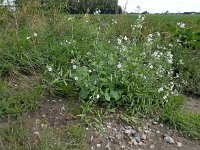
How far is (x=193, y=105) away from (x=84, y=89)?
1.56 meters

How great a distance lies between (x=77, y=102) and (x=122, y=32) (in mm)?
2159

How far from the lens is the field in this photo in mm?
3043

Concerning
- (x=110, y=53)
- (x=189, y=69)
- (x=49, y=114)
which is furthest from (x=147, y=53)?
(x=49, y=114)

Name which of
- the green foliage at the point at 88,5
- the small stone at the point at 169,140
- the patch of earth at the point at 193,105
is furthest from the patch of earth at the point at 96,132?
the green foliage at the point at 88,5

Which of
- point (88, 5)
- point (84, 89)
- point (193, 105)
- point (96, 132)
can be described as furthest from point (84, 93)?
point (88, 5)

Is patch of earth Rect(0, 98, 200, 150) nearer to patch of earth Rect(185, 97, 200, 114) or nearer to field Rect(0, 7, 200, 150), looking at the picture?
field Rect(0, 7, 200, 150)

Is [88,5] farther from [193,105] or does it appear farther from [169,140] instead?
[169,140]

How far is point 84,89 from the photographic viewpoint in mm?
3424

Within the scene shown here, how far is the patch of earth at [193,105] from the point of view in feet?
12.9

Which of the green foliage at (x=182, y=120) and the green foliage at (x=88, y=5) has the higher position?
the green foliage at (x=88, y=5)

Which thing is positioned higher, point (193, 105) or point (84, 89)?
point (84, 89)

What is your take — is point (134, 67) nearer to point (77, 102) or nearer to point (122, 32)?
point (77, 102)

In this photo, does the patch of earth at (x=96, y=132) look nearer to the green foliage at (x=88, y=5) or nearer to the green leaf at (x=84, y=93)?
the green leaf at (x=84, y=93)

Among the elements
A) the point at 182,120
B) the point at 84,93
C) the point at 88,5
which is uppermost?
the point at 88,5
